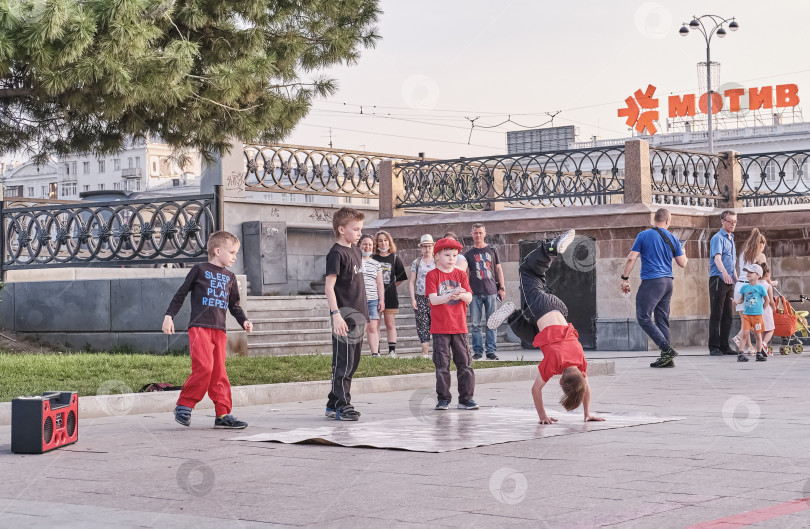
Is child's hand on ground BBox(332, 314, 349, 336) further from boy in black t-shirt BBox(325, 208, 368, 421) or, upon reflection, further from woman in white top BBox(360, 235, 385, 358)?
woman in white top BBox(360, 235, 385, 358)

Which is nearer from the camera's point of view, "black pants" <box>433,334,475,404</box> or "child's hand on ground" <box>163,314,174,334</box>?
"child's hand on ground" <box>163,314,174,334</box>

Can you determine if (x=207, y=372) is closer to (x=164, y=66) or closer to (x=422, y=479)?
(x=422, y=479)

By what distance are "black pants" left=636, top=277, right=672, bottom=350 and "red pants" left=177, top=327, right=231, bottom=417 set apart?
7038mm

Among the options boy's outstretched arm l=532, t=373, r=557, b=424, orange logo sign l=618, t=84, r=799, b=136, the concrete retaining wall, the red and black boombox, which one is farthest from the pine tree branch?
orange logo sign l=618, t=84, r=799, b=136

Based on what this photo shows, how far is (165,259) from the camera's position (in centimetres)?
1568

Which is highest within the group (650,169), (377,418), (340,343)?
(650,169)

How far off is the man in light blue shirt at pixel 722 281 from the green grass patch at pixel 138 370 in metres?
3.97

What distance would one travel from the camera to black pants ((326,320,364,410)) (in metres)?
8.91

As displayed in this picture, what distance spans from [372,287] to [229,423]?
20.8ft

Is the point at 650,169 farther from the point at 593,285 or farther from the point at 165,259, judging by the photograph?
the point at 165,259

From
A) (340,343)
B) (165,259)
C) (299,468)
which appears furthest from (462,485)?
(165,259)

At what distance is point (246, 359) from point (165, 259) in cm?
286

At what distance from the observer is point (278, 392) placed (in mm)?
11078

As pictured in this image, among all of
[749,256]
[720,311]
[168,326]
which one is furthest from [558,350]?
[720,311]
